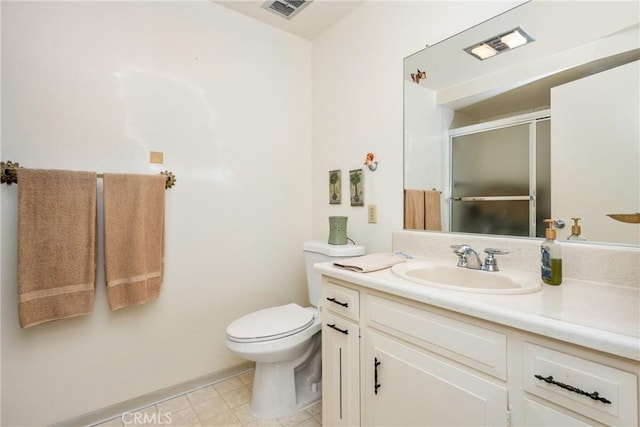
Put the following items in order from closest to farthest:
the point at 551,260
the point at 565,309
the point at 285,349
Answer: the point at 565,309 < the point at 551,260 < the point at 285,349

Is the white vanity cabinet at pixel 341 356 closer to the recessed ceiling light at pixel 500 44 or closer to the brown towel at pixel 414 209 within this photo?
the brown towel at pixel 414 209

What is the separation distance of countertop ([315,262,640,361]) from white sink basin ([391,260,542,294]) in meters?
0.03

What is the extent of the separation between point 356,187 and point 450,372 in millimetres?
1226

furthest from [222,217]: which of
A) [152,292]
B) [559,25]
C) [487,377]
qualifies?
[559,25]

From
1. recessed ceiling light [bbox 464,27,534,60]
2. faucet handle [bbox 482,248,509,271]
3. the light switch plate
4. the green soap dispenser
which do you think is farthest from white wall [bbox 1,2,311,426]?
the green soap dispenser

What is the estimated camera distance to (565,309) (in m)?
0.77

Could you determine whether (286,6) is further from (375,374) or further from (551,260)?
(375,374)

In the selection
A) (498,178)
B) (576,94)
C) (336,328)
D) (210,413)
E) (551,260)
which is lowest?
(210,413)

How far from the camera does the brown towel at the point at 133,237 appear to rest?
1.50 metres

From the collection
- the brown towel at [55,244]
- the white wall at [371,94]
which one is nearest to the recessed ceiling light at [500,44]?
the white wall at [371,94]

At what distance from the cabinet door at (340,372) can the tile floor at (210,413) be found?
33cm

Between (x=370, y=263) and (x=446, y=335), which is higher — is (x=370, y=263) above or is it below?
above

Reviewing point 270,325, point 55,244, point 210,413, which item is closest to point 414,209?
point 270,325

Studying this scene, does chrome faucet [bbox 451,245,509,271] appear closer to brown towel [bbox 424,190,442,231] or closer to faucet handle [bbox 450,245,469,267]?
faucet handle [bbox 450,245,469,267]
